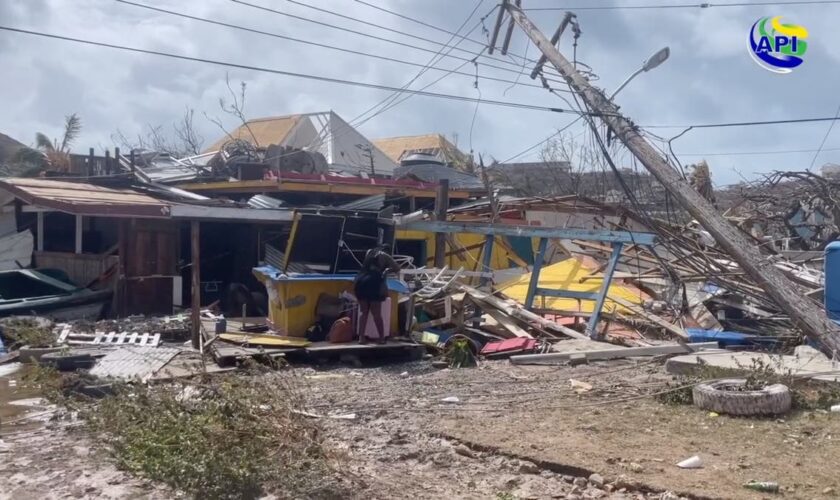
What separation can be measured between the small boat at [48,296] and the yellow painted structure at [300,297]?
14.8 ft

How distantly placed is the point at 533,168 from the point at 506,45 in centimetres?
1881

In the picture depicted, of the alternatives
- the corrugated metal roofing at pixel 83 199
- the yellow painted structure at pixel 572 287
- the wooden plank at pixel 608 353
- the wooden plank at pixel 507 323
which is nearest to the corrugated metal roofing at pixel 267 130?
the corrugated metal roofing at pixel 83 199

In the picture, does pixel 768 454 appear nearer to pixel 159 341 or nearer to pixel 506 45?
pixel 159 341

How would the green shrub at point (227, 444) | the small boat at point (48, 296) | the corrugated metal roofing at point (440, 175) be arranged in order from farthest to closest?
the corrugated metal roofing at point (440, 175), the small boat at point (48, 296), the green shrub at point (227, 444)

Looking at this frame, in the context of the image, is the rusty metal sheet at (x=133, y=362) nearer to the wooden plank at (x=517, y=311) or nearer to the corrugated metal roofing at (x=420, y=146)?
the wooden plank at (x=517, y=311)

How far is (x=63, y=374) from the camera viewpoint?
35.3 ft

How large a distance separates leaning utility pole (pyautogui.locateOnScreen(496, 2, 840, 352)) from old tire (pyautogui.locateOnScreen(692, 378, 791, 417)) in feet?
8.02

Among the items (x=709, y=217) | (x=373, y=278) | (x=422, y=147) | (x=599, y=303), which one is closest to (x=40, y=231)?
(x=373, y=278)

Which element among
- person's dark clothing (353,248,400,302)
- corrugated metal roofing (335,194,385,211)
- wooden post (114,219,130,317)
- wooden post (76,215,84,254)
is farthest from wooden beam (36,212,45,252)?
person's dark clothing (353,248,400,302)

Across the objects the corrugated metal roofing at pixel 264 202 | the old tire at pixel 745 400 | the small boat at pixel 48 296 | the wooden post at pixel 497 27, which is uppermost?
the wooden post at pixel 497 27

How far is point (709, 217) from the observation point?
12.0 m

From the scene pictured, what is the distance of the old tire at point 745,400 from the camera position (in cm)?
767

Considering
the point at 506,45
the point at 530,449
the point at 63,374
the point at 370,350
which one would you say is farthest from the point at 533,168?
the point at 530,449

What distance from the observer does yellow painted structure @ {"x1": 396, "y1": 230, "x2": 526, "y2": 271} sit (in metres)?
19.4
